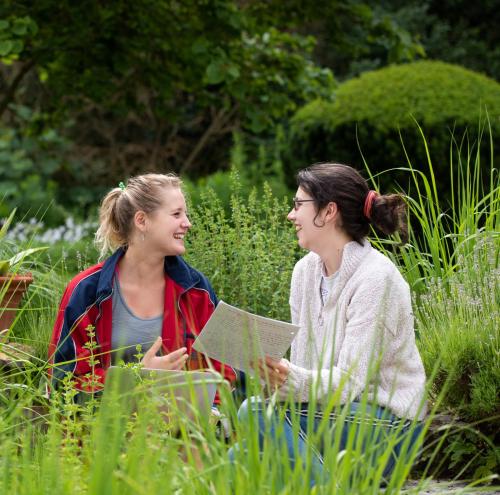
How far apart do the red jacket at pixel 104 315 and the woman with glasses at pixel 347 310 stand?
40 cm

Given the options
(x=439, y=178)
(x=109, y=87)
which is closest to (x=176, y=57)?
(x=109, y=87)

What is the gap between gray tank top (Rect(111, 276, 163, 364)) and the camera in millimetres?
3646

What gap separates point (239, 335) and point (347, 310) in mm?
423

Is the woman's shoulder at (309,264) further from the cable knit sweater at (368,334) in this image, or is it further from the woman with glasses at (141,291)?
the woman with glasses at (141,291)

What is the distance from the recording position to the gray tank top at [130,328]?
12.0 feet

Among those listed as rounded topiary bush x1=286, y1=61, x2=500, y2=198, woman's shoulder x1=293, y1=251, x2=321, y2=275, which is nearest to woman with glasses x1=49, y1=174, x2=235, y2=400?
woman's shoulder x1=293, y1=251, x2=321, y2=275

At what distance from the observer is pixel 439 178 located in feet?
28.0

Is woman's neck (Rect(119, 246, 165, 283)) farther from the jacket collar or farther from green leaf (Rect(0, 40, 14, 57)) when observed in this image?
green leaf (Rect(0, 40, 14, 57))

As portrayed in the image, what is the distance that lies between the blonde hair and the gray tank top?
0.20 m

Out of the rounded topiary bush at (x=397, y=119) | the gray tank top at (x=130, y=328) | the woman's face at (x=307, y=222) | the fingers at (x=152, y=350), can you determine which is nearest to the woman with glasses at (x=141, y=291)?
the gray tank top at (x=130, y=328)

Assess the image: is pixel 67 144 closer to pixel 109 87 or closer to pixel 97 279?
pixel 109 87

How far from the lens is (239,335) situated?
2.92 metres

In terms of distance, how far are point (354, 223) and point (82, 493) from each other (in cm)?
155

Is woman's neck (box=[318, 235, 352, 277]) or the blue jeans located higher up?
woman's neck (box=[318, 235, 352, 277])
